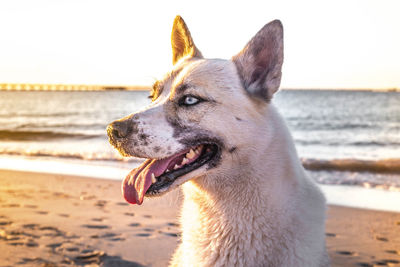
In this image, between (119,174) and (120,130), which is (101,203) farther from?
(120,130)

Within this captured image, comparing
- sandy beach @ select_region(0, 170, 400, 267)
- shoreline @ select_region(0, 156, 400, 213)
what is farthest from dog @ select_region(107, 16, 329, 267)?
shoreline @ select_region(0, 156, 400, 213)

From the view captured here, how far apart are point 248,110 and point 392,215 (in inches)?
199

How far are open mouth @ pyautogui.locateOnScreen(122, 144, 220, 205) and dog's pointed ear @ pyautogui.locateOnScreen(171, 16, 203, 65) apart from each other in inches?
38.3

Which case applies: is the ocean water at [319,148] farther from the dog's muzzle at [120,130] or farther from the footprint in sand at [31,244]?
the footprint in sand at [31,244]

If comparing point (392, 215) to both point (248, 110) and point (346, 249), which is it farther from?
point (248, 110)

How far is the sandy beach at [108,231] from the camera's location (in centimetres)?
477

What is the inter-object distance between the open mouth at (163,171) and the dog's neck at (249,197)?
144mm

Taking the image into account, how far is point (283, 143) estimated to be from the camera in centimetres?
294

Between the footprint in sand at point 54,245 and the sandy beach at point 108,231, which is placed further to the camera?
the footprint in sand at point 54,245

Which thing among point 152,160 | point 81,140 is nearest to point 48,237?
point 152,160

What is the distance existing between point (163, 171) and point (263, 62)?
40.0 inches

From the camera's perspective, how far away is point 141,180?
286 cm

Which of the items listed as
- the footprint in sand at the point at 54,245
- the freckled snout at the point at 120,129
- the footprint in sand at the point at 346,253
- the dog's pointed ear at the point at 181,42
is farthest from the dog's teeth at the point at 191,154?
the footprint in sand at the point at 346,253

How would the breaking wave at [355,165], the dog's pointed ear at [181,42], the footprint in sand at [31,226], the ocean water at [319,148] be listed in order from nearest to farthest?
the dog's pointed ear at [181,42], the footprint in sand at [31,226], the ocean water at [319,148], the breaking wave at [355,165]
